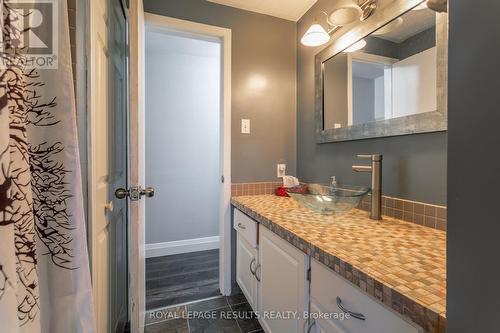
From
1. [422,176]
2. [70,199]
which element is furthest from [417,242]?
[70,199]

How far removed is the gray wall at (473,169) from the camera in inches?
12.8

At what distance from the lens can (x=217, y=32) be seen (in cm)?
175

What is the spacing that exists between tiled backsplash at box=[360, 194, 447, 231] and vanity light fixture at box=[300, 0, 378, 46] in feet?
3.45

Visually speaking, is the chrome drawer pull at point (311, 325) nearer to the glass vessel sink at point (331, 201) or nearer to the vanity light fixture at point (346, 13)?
the glass vessel sink at point (331, 201)

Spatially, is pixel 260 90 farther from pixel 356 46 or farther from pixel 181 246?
pixel 181 246

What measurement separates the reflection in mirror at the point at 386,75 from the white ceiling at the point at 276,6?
1.80 feet

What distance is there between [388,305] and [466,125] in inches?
17.7

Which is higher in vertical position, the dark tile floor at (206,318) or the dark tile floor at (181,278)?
the dark tile floor at (181,278)

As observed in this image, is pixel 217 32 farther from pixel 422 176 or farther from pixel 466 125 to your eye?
pixel 466 125

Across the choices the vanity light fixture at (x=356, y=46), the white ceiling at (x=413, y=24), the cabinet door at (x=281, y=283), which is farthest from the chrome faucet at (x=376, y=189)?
the vanity light fixture at (x=356, y=46)

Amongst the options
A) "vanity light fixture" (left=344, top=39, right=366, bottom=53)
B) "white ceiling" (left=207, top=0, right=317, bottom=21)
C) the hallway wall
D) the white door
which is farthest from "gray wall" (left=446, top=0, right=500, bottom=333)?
the hallway wall

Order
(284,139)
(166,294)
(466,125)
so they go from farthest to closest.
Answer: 1. (284,139)
2. (166,294)
3. (466,125)

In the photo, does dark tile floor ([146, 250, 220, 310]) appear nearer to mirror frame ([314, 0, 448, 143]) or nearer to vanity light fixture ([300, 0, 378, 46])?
mirror frame ([314, 0, 448, 143])

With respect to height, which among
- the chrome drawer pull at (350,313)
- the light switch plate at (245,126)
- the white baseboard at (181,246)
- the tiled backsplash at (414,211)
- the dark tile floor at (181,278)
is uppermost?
the light switch plate at (245,126)
